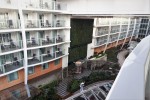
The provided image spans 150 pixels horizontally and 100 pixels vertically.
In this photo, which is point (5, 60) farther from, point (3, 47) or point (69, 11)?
point (69, 11)

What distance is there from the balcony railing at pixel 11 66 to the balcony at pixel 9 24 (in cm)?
406

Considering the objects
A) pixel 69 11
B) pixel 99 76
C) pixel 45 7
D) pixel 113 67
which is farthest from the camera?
pixel 113 67

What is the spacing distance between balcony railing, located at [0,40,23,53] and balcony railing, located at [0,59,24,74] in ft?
5.25

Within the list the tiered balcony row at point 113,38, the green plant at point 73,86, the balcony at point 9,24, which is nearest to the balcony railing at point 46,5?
the balcony at point 9,24

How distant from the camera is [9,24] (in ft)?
57.0

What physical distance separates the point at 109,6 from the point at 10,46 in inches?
499

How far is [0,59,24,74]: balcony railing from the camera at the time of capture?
1654 cm

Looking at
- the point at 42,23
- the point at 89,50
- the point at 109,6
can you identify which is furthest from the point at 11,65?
the point at 89,50

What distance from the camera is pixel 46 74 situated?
2311 centimetres

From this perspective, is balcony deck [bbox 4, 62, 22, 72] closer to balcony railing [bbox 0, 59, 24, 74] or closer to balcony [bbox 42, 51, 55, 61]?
balcony railing [bbox 0, 59, 24, 74]

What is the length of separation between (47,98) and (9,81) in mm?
5124

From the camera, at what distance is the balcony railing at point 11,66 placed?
651 inches

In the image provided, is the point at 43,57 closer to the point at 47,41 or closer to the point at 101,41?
the point at 47,41

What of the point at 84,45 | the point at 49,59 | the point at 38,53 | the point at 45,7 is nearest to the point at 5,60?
the point at 38,53
